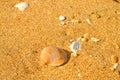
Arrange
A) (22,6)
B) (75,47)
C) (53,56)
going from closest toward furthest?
(53,56) → (75,47) → (22,6)

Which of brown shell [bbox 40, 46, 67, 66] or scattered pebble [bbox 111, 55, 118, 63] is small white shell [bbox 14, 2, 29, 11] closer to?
brown shell [bbox 40, 46, 67, 66]

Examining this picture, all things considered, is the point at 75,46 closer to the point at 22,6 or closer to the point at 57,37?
the point at 57,37

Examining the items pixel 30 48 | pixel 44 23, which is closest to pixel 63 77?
pixel 30 48

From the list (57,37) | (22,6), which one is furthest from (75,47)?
(22,6)

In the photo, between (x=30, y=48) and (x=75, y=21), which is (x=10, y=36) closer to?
(x=30, y=48)

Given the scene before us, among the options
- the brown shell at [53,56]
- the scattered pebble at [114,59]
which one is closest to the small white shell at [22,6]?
the brown shell at [53,56]

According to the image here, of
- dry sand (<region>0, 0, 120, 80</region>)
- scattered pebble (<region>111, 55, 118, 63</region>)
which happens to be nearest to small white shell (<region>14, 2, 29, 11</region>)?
dry sand (<region>0, 0, 120, 80</region>)
